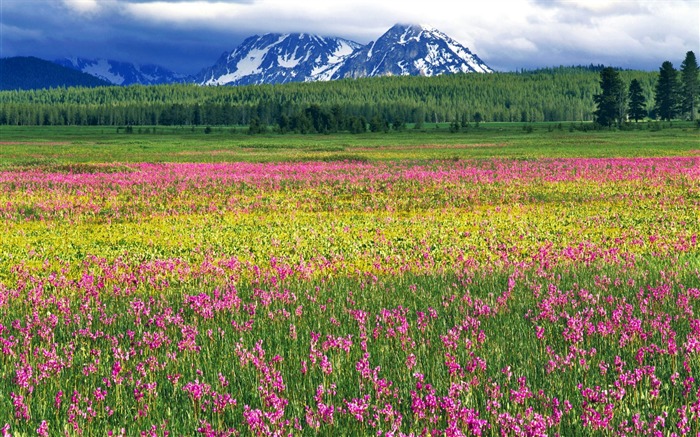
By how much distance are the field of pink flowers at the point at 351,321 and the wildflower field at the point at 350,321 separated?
41 mm

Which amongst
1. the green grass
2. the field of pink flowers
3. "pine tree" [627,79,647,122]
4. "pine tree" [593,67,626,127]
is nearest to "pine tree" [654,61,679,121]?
"pine tree" [627,79,647,122]

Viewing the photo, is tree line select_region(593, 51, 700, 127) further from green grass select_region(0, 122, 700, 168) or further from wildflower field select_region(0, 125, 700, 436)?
wildflower field select_region(0, 125, 700, 436)

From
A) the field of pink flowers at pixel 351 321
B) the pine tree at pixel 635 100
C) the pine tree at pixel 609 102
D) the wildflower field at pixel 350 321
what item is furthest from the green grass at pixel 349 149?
the wildflower field at pixel 350 321

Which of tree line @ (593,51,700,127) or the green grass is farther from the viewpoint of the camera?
tree line @ (593,51,700,127)

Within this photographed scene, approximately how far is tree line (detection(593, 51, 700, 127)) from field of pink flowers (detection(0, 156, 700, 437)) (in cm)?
11708

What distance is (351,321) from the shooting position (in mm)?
8320

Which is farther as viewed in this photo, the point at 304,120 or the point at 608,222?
the point at 304,120

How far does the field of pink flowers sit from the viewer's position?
518cm

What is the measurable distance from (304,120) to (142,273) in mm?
140294

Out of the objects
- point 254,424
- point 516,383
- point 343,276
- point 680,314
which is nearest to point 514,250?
point 343,276

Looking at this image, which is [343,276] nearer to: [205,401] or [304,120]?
[205,401]

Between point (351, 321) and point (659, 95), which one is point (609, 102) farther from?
point (351, 321)

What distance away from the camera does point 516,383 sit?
5852mm

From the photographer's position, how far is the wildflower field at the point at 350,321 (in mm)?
5180
